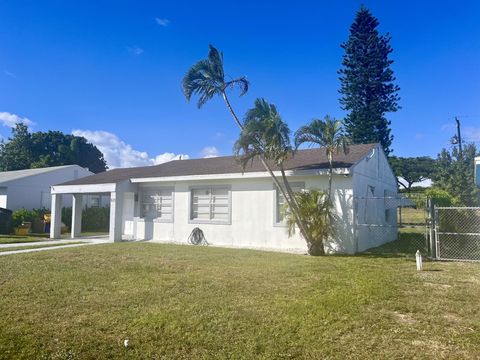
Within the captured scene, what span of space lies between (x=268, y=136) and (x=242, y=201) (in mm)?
3769

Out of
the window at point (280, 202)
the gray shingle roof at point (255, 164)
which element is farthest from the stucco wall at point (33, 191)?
the window at point (280, 202)

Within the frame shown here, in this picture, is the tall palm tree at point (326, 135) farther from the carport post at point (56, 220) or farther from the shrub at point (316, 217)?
the carport post at point (56, 220)

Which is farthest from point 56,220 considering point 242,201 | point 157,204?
point 242,201

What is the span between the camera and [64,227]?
22.6 metres

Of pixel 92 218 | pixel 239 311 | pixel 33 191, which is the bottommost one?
pixel 239 311

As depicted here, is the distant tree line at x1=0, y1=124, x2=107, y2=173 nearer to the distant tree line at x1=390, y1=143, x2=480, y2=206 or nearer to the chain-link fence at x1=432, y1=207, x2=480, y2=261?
the distant tree line at x1=390, y1=143, x2=480, y2=206

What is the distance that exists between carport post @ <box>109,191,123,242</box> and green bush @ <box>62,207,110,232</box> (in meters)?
9.27

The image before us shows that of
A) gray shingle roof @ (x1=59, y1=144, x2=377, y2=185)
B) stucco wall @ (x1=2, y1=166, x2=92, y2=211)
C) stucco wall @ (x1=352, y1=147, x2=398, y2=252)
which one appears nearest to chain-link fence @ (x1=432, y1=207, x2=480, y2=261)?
stucco wall @ (x1=352, y1=147, x2=398, y2=252)

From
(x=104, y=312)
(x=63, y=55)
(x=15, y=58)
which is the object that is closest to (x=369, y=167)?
(x=104, y=312)

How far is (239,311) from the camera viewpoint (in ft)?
18.3

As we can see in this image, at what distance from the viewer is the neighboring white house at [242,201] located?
1258cm

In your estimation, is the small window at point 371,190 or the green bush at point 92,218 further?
the green bush at point 92,218

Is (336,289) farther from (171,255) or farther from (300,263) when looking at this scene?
(171,255)

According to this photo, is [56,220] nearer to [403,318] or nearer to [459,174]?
[403,318]
